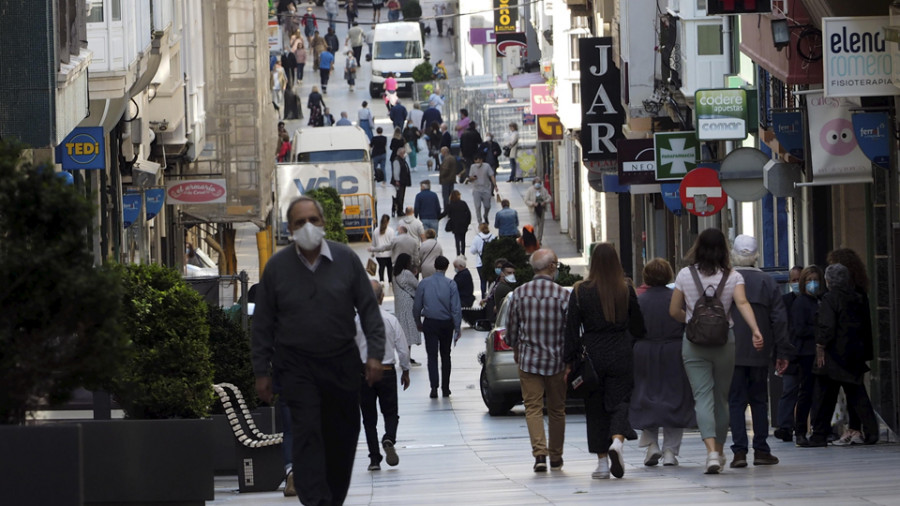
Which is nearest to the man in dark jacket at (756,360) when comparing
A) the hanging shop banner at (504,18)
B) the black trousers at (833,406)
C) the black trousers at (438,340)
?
the black trousers at (833,406)

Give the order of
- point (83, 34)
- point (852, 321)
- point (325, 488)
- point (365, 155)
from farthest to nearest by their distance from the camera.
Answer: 1. point (365, 155)
2. point (83, 34)
3. point (852, 321)
4. point (325, 488)

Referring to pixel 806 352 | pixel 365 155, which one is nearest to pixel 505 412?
pixel 806 352

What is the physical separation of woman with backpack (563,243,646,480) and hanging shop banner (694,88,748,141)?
35.0ft

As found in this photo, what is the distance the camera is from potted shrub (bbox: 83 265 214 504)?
32.6ft

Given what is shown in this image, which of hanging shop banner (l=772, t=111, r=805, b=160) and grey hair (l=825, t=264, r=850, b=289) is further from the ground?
hanging shop banner (l=772, t=111, r=805, b=160)

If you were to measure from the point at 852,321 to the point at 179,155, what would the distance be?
21.2 meters

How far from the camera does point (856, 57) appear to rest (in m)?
15.1

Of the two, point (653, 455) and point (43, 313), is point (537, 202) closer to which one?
point (653, 455)

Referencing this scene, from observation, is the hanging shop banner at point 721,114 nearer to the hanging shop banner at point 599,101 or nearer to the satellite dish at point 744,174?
the satellite dish at point 744,174

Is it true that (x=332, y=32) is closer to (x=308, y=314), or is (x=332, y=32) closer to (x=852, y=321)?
(x=852, y=321)

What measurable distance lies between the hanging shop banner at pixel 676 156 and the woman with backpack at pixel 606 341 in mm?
13815

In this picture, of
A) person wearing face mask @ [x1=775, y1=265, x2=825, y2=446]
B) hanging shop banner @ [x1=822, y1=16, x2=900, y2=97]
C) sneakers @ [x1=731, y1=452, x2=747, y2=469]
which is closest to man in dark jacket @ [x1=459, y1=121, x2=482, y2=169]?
hanging shop banner @ [x1=822, y1=16, x2=900, y2=97]

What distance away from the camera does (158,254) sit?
33.7 metres

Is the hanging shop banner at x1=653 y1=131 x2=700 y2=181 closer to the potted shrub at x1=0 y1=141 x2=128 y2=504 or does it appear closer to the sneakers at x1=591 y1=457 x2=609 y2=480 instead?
the sneakers at x1=591 y1=457 x2=609 y2=480
